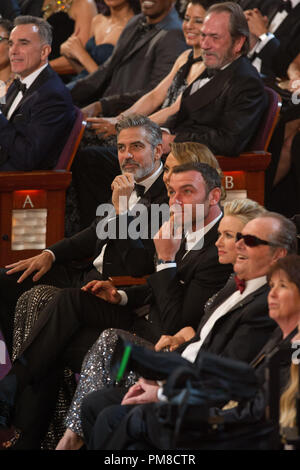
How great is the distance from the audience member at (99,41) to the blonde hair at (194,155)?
2.23 metres

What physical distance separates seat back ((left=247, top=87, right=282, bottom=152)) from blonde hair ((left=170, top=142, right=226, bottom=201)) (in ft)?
2.69

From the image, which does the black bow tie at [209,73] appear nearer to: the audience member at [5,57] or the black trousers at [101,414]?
the audience member at [5,57]

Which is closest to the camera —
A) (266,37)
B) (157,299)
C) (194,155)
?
(157,299)

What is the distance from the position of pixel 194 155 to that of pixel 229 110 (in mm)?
798

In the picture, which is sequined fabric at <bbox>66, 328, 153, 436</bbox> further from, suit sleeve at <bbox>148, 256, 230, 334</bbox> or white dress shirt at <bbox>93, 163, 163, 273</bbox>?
white dress shirt at <bbox>93, 163, 163, 273</bbox>

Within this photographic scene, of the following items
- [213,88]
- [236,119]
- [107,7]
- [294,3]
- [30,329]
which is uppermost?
[294,3]

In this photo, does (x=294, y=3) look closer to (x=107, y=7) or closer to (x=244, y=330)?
(x=107, y=7)

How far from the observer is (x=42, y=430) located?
359cm

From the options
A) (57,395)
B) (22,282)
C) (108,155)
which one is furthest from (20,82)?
(57,395)

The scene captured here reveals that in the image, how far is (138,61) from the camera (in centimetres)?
551

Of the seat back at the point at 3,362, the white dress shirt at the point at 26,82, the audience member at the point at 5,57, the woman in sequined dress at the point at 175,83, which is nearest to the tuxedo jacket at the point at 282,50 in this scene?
the woman in sequined dress at the point at 175,83

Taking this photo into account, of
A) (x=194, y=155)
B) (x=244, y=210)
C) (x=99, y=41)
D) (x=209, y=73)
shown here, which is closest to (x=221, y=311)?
(x=244, y=210)
